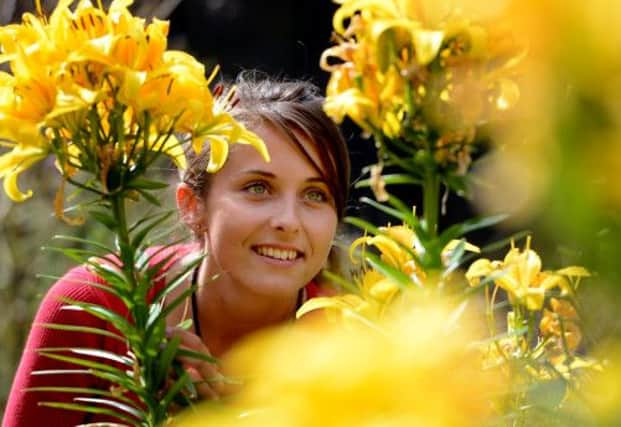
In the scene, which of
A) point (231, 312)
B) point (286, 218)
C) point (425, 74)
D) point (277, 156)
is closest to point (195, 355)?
point (425, 74)

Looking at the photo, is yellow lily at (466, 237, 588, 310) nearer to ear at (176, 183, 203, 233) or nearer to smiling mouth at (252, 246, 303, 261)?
smiling mouth at (252, 246, 303, 261)

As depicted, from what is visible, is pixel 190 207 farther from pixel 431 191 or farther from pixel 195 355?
pixel 431 191

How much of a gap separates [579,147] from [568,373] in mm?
464

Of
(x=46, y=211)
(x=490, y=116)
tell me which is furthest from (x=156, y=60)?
(x=46, y=211)

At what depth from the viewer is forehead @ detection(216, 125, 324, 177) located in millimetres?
1686

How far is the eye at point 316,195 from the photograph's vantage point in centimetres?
172

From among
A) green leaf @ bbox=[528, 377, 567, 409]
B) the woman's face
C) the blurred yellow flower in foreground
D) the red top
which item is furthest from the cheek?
the blurred yellow flower in foreground

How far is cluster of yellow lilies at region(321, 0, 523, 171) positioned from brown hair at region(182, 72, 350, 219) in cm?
116

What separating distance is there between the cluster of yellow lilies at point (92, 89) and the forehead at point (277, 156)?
0.91 meters

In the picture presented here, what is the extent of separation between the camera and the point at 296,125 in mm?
1786

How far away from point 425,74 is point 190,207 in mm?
1403

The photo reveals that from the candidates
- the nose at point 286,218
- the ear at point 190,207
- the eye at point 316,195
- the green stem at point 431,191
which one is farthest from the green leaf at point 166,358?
the ear at point 190,207

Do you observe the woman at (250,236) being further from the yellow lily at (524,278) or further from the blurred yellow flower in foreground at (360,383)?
the blurred yellow flower in foreground at (360,383)

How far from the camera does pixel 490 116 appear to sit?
18.5 inches
